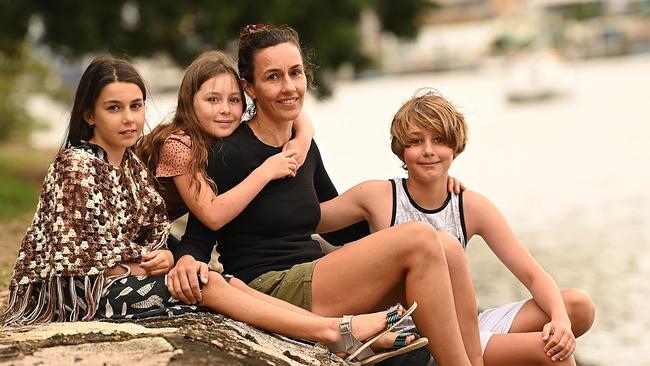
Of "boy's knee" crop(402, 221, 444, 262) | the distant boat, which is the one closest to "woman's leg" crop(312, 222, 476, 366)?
"boy's knee" crop(402, 221, 444, 262)

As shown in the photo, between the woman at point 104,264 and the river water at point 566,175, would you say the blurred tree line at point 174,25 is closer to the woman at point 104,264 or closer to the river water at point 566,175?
the river water at point 566,175

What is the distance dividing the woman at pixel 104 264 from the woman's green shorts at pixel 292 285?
0.08 meters

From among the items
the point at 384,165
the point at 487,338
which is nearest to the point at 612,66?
the point at 384,165

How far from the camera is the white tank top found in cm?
434

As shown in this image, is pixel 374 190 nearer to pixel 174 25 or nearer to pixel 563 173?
pixel 174 25

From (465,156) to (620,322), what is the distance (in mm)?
13754

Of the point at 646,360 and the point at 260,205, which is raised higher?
the point at 260,205

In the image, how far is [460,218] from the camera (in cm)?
434

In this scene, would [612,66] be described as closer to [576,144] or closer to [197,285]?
[576,144]

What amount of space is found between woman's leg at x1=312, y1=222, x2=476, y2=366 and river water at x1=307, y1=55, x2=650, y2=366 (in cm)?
111

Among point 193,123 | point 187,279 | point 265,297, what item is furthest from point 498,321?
point 193,123

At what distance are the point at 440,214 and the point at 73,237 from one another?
4.68ft

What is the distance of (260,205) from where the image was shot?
420cm

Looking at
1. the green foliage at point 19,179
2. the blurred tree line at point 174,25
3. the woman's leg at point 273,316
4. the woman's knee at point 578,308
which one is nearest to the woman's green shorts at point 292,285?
the woman's leg at point 273,316
